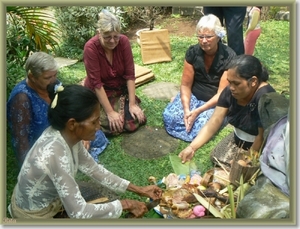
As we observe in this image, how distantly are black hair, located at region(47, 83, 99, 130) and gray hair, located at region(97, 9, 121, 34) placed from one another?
1.61 metres

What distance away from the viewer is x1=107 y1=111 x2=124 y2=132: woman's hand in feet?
14.1

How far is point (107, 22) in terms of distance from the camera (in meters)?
3.95

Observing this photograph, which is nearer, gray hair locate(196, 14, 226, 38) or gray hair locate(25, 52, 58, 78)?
gray hair locate(25, 52, 58, 78)

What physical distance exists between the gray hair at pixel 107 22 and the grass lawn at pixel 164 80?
692mm

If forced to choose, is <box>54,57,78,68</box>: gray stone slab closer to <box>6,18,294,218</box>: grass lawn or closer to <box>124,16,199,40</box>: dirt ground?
<box>6,18,294,218</box>: grass lawn

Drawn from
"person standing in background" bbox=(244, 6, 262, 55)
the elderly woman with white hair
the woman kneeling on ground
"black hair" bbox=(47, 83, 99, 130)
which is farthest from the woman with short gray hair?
"person standing in background" bbox=(244, 6, 262, 55)

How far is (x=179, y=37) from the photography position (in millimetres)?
5062

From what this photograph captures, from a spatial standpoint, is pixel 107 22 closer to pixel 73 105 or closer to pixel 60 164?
pixel 73 105

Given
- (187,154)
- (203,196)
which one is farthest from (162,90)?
(203,196)

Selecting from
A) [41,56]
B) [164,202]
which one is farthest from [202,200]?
[41,56]

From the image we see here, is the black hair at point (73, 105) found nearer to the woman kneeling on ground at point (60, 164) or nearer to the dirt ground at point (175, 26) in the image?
the woman kneeling on ground at point (60, 164)

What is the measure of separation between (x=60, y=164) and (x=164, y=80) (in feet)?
8.82

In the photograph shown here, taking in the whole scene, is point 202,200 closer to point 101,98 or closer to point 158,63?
point 101,98

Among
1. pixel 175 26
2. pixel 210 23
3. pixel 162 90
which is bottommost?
pixel 162 90
